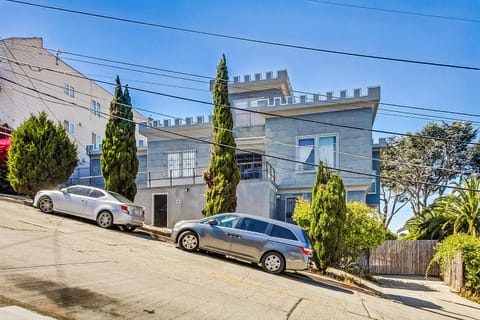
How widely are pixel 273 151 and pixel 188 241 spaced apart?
363 inches

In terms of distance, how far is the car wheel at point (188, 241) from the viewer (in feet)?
39.8

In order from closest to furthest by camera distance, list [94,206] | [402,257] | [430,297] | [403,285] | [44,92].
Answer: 1. [430,297]
2. [94,206]
3. [403,285]
4. [402,257]
5. [44,92]

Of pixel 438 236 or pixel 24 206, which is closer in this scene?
pixel 24 206

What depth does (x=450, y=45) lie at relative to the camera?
12.0 meters

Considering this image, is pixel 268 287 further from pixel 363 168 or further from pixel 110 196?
pixel 363 168

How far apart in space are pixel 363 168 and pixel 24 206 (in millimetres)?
15424

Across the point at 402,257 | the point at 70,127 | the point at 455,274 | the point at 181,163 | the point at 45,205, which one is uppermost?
the point at 70,127

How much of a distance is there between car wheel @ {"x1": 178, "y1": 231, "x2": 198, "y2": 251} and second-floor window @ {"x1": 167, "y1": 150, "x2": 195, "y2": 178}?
961 centimetres

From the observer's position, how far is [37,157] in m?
15.9

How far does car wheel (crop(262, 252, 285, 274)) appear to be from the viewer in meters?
11.2

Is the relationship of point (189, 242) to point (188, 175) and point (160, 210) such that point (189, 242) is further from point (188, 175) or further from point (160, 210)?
point (188, 175)

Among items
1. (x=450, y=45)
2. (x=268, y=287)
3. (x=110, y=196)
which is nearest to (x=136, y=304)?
(x=268, y=287)

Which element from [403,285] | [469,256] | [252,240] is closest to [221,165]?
[252,240]

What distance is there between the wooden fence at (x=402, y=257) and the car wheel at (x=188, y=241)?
10545 mm
